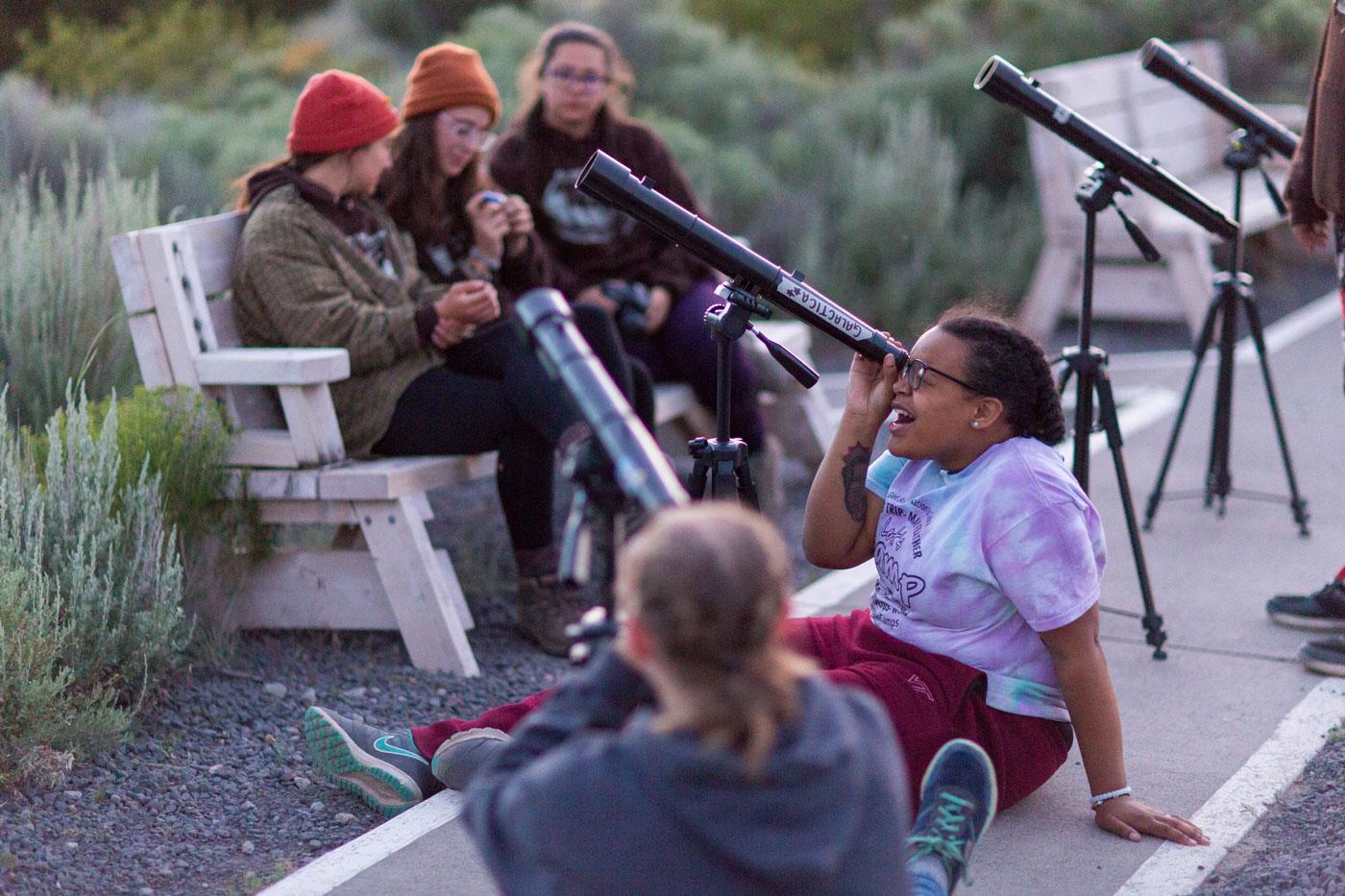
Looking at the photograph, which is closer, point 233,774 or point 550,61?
point 233,774

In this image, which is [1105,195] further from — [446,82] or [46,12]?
[46,12]

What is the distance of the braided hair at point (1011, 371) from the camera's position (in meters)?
3.04

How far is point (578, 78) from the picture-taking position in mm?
5254

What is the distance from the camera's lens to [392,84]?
9.22 metres

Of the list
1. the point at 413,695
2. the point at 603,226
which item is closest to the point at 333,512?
the point at 413,695

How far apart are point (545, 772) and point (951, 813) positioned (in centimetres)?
111

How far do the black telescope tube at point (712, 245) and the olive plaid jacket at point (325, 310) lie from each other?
141 centimetres

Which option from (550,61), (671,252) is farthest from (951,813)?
(550,61)

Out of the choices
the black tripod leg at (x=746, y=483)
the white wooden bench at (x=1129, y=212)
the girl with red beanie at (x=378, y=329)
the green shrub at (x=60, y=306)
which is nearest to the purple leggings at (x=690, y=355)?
the girl with red beanie at (x=378, y=329)

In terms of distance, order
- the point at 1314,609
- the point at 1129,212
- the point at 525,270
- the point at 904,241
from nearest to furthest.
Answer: the point at 1314,609
the point at 525,270
the point at 1129,212
the point at 904,241

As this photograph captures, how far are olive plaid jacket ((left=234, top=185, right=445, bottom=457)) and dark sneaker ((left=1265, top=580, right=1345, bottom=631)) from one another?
249 cm

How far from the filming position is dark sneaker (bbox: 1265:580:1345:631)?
4.23 meters

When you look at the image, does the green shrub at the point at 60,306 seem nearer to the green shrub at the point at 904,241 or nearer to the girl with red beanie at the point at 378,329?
the girl with red beanie at the point at 378,329

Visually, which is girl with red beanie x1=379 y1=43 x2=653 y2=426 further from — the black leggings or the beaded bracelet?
the beaded bracelet
